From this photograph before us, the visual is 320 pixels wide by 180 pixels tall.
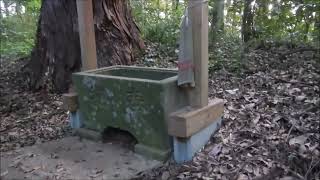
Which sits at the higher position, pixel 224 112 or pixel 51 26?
pixel 51 26

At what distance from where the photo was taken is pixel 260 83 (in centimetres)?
422

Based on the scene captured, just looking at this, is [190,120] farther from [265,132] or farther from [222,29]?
[222,29]

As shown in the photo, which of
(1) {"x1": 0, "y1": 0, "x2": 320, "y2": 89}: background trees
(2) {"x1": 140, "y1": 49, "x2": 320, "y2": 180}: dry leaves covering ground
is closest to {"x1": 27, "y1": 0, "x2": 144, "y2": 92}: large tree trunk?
(1) {"x1": 0, "y1": 0, "x2": 320, "y2": 89}: background trees

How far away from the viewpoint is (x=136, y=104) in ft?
10.3

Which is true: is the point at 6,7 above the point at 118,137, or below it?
above

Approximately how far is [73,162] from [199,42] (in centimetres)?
151

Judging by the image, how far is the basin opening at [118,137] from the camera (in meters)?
3.49

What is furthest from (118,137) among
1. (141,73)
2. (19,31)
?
(19,31)

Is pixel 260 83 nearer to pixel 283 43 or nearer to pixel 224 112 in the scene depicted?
pixel 224 112

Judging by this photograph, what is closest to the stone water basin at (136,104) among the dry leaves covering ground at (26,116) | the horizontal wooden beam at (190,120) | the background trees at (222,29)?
the horizontal wooden beam at (190,120)

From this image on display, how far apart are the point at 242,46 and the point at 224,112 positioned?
2.34 metres

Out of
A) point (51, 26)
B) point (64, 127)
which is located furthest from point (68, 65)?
point (64, 127)

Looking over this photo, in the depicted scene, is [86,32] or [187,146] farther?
[86,32]

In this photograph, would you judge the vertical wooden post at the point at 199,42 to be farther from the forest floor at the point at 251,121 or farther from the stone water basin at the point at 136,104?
the forest floor at the point at 251,121
